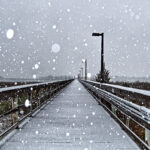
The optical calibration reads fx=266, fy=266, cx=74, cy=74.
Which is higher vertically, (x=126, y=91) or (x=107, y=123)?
(x=126, y=91)

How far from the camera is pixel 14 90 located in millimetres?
6723

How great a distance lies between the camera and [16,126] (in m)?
7.02

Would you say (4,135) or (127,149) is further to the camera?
(4,135)

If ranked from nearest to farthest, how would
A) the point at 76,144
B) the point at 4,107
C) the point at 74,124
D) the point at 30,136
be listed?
the point at 76,144 < the point at 30,136 < the point at 74,124 < the point at 4,107

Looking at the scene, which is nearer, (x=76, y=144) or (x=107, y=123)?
(x=76, y=144)

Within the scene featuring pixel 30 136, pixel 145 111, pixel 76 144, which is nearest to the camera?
pixel 145 111

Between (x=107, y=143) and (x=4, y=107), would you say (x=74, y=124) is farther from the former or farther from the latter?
(x=4, y=107)

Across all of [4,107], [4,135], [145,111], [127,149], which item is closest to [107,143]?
[127,149]

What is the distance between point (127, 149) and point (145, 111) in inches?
34.6

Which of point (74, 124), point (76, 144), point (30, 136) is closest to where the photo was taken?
point (76, 144)

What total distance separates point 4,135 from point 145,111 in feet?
10.1

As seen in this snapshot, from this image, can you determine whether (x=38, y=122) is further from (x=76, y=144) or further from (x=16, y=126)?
(x=76, y=144)

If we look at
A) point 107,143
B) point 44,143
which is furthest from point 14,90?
point 107,143

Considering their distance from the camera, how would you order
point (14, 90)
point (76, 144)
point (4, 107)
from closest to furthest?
point (76, 144), point (14, 90), point (4, 107)
